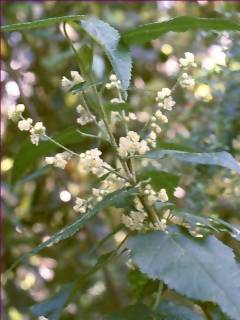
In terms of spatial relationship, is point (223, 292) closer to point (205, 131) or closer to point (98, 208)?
point (98, 208)

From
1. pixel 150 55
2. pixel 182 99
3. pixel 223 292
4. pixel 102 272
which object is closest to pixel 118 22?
pixel 150 55

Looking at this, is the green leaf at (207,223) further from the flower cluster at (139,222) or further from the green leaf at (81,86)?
the green leaf at (81,86)

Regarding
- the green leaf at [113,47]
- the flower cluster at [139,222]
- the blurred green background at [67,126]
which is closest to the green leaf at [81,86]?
the green leaf at [113,47]

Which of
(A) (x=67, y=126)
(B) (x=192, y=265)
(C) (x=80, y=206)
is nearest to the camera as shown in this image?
(B) (x=192, y=265)

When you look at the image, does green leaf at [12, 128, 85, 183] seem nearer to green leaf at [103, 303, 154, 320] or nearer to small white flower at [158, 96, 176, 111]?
small white flower at [158, 96, 176, 111]

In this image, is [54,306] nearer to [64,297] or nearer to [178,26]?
[64,297]

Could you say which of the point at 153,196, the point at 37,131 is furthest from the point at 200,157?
the point at 37,131

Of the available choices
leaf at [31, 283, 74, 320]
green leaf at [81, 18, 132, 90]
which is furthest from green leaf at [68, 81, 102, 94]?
leaf at [31, 283, 74, 320]
